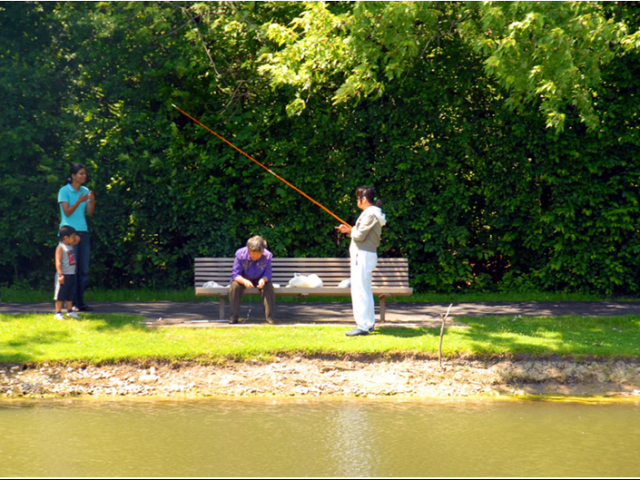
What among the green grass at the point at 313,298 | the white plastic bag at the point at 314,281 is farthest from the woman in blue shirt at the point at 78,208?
the white plastic bag at the point at 314,281

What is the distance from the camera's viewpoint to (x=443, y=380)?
847 centimetres

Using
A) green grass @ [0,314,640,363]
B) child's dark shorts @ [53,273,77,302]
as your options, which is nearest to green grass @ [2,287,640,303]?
child's dark shorts @ [53,273,77,302]

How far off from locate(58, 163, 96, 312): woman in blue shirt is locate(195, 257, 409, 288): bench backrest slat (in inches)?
61.3

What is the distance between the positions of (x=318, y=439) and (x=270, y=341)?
2746 millimetres

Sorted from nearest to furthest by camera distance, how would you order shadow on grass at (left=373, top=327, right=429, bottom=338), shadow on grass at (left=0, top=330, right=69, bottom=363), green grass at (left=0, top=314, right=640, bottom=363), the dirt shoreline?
the dirt shoreline < shadow on grass at (left=0, top=330, right=69, bottom=363) < green grass at (left=0, top=314, right=640, bottom=363) < shadow on grass at (left=373, top=327, right=429, bottom=338)

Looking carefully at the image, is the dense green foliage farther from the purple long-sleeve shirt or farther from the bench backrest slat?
the purple long-sleeve shirt

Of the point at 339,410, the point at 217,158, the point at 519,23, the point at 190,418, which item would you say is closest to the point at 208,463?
the point at 190,418

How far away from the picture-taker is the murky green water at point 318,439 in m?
5.68

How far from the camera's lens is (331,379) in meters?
8.46

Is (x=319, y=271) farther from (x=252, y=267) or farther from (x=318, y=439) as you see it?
(x=318, y=439)

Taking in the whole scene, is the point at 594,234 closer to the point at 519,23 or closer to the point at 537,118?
the point at 537,118

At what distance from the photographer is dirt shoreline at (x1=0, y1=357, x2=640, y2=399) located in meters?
8.17

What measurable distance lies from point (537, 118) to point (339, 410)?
7.42m

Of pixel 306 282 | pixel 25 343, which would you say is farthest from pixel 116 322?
pixel 306 282
